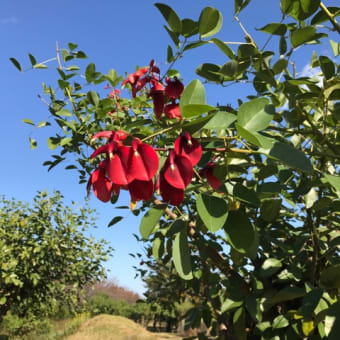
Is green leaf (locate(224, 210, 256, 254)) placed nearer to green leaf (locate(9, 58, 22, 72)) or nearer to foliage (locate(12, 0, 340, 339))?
foliage (locate(12, 0, 340, 339))

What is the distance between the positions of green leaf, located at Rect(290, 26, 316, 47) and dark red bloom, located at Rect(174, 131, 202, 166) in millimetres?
475

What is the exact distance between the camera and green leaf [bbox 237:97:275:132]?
0.65m

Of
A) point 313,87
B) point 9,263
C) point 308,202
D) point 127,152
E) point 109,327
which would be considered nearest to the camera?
point 127,152

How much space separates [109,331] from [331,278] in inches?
270

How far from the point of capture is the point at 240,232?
0.63 m

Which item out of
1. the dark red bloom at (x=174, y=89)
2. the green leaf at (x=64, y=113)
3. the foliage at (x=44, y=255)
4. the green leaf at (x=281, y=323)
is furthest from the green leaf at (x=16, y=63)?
the foliage at (x=44, y=255)

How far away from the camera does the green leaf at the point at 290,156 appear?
1.76 feet

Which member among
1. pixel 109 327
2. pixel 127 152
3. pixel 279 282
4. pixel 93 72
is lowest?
pixel 109 327

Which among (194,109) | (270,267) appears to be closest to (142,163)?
(194,109)

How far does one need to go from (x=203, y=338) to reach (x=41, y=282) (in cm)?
501

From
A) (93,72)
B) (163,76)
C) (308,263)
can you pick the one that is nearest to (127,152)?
(163,76)

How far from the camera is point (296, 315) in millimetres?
1511

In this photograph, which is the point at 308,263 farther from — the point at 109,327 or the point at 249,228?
the point at 109,327

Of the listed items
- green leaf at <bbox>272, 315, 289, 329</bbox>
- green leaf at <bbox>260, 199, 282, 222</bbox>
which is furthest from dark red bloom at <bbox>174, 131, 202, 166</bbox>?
green leaf at <bbox>272, 315, 289, 329</bbox>
